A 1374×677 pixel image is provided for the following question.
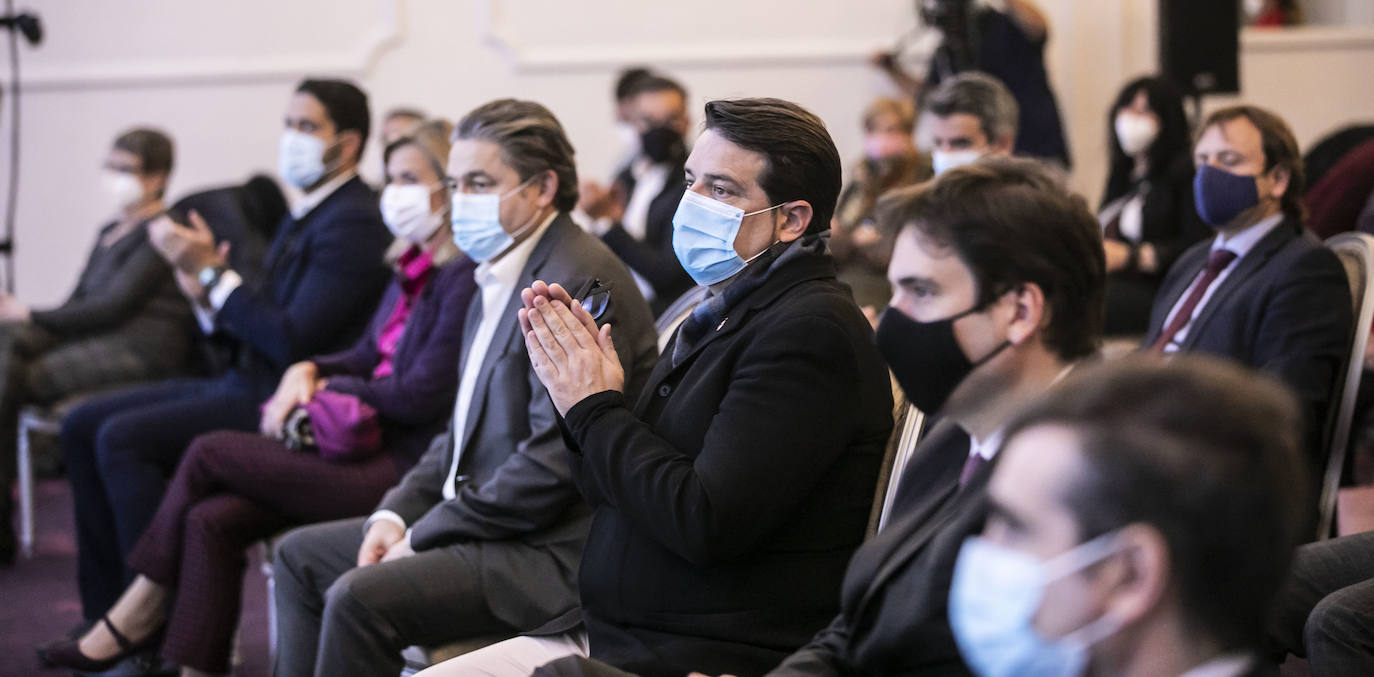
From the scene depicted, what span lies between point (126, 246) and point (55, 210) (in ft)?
6.38

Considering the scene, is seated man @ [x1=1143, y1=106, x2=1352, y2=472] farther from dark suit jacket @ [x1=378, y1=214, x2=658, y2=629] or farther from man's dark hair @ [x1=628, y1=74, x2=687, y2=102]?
man's dark hair @ [x1=628, y1=74, x2=687, y2=102]

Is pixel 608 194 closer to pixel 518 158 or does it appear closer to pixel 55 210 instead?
pixel 518 158

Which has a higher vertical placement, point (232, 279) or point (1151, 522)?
point (1151, 522)

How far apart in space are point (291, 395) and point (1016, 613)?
7.18ft

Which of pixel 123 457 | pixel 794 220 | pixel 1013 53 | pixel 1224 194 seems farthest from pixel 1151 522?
pixel 1013 53

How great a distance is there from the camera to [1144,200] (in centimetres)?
393

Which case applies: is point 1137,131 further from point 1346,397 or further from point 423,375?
point 423,375

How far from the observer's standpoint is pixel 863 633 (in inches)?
57.3

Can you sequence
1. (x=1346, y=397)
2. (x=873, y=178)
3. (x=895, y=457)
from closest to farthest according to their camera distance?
(x=895, y=457) < (x=1346, y=397) < (x=873, y=178)

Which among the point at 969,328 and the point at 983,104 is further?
the point at 983,104

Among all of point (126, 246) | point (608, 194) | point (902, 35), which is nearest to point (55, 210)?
point (126, 246)

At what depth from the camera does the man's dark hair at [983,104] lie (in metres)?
3.39

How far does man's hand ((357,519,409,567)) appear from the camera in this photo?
2.36m

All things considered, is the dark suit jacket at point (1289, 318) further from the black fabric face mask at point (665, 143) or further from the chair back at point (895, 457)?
the black fabric face mask at point (665, 143)
